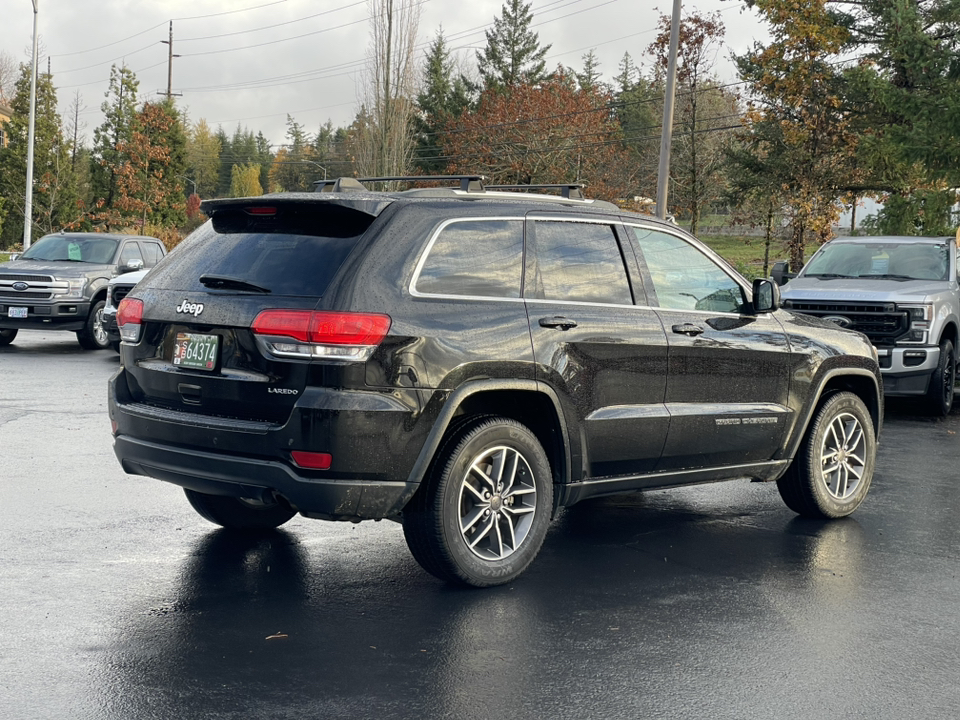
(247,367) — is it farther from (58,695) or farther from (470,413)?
(58,695)

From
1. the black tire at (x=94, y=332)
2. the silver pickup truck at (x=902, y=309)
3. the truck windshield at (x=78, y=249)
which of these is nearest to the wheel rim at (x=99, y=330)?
the black tire at (x=94, y=332)

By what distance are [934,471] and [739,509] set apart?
250 centimetres

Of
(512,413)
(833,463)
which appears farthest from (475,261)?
(833,463)

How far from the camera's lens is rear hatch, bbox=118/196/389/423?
5.11 meters

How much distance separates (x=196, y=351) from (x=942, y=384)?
10014mm

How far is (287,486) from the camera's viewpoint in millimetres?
5105

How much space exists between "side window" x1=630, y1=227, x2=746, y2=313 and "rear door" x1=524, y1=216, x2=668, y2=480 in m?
0.19

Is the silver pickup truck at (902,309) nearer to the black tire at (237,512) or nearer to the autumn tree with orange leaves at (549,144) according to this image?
the black tire at (237,512)

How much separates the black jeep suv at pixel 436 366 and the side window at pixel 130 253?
13979mm

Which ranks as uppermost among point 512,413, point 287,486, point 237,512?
point 512,413

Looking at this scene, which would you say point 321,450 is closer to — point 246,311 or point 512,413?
point 246,311

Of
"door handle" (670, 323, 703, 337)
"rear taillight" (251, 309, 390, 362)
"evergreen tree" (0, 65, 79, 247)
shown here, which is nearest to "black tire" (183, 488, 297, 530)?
"rear taillight" (251, 309, 390, 362)

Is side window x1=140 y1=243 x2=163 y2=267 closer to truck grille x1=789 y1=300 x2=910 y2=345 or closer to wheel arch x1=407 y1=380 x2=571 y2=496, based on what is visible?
truck grille x1=789 y1=300 x2=910 y2=345

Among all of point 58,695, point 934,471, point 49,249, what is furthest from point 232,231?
point 49,249
